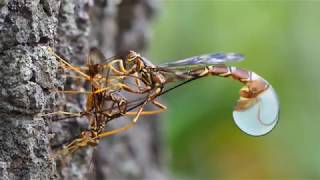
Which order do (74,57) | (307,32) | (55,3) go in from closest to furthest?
1. (55,3)
2. (74,57)
3. (307,32)

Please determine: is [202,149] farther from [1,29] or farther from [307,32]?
[1,29]

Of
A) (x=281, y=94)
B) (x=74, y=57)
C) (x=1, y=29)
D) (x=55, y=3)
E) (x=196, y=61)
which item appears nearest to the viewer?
(x=1, y=29)

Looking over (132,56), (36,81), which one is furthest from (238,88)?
(36,81)

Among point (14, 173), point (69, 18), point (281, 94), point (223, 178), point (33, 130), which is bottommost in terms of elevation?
point (223, 178)

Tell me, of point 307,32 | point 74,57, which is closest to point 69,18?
point 74,57

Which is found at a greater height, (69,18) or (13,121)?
(69,18)

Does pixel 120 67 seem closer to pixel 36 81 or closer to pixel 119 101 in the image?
pixel 119 101
